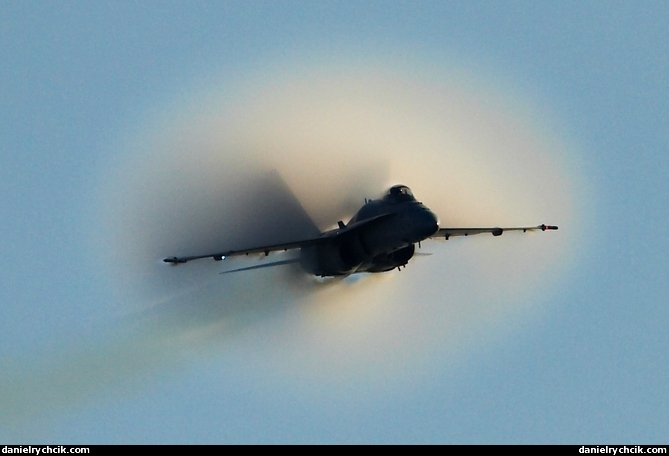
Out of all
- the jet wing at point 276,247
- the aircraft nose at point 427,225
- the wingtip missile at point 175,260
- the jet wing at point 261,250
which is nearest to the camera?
the aircraft nose at point 427,225

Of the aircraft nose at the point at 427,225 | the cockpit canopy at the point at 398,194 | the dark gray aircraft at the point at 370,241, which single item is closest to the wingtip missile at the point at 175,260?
the dark gray aircraft at the point at 370,241

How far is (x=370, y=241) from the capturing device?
56.2 m

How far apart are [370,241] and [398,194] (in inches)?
79.2

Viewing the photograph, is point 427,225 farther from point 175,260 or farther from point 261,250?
point 175,260

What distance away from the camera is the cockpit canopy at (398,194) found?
182ft

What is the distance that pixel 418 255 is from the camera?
60.9 m

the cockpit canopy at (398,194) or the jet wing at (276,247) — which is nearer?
the cockpit canopy at (398,194)

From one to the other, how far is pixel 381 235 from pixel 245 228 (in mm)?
7093

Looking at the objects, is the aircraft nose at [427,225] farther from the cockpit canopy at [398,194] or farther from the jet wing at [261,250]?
the jet wing at [261,250]

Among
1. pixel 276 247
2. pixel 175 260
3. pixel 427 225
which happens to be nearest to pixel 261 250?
pixel 276 247

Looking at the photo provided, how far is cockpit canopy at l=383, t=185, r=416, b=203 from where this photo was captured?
5553 centimetres
